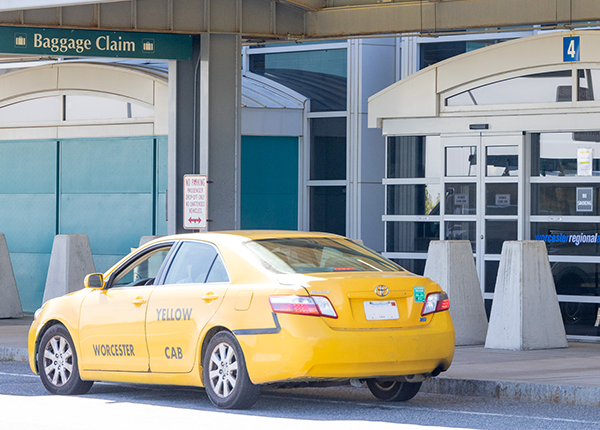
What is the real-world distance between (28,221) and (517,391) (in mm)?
11183

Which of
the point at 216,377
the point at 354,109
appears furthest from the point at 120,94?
the point at 216,377

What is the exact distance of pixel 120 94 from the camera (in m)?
17.2

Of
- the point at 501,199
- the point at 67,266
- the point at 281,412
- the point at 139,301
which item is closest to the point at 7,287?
the point at 67,266

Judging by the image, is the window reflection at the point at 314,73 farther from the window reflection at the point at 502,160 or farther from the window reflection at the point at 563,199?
the window reflection at the point at 563,199

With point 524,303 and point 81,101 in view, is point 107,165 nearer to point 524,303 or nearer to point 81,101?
point 81,101

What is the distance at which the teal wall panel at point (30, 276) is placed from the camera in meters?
17.7

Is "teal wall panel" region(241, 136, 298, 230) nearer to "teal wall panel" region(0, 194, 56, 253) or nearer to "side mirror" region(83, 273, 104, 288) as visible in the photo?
"teal wall panel" region(0, 194, 56, 253)

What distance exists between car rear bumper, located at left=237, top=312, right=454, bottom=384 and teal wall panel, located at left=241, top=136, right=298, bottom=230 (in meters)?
9.40

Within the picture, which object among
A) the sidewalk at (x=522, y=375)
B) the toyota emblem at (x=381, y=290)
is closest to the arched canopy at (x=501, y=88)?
the sidewalk at (x=522, y=375)

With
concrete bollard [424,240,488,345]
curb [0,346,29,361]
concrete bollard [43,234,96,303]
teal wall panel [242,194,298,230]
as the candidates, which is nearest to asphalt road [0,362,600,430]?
curb [0,346,29,361]

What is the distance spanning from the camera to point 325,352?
7641mm

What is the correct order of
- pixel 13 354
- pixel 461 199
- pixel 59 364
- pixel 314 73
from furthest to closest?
pixel 314 73, pixel 461 199, pixel 13 354, pixel 59 364

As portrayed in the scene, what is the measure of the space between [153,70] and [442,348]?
10.5 metres

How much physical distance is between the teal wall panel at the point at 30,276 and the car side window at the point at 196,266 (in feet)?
30.8
